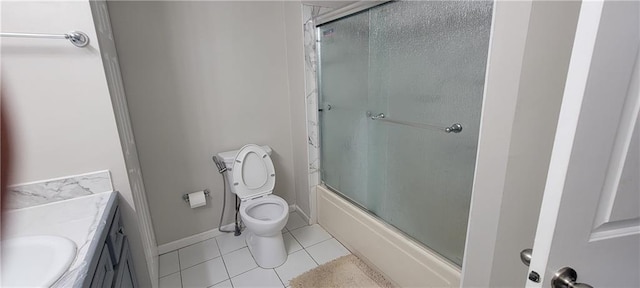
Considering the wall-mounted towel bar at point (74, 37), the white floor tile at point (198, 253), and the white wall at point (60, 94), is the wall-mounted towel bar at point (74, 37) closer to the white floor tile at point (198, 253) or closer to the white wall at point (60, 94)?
the white wall at point (60, 94)

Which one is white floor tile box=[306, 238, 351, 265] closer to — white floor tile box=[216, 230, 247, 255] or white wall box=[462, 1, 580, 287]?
white floor tile box=[216, 230, 247, 255]

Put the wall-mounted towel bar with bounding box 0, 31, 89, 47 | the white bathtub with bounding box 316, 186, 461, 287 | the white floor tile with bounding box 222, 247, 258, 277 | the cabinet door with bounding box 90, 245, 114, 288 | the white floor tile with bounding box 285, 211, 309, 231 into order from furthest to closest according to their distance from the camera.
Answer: the white floor tile with bounding box 285, 211, 309, 231 → the white floor tile with bounding box 222, 247, 258, 277 → the white bathtub with bounding box 316, 186, 461, 287 → the wall-mounted towel bar with bounding box 0, 31, 89, 47 → the cabinet door with bounding box 90, 245, 114, 288

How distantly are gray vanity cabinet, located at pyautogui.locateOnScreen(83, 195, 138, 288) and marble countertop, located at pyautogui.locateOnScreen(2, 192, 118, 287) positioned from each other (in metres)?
0.02

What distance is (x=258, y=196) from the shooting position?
2.13m

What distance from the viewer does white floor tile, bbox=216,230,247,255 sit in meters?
2.13

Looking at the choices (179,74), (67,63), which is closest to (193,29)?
(179,74)

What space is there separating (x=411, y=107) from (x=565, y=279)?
1.01 m

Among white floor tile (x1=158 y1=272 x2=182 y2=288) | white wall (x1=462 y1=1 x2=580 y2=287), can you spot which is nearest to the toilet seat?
white floor tile (x1=158 y1=272 x2=182 y2=288)

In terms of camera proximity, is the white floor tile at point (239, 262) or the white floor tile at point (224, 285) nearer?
the white floor tile at point (224, 285)

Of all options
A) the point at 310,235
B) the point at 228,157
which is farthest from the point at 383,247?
the point at 228,157

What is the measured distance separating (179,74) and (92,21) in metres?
0.75

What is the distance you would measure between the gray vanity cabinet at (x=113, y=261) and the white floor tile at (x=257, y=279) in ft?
1.89

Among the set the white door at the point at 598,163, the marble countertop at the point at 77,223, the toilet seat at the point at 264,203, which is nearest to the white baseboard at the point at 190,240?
the toilet seat at the point at 264,203

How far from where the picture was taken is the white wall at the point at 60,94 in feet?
3.59
